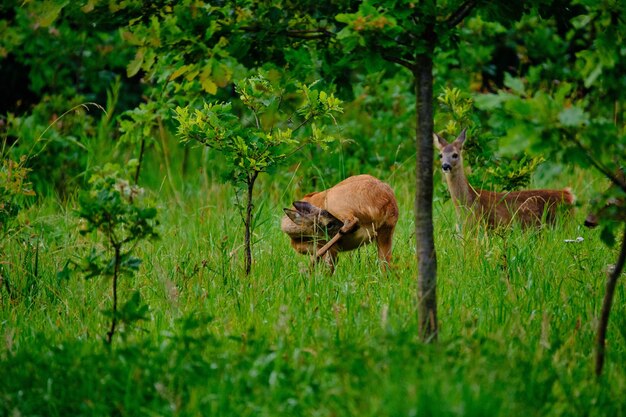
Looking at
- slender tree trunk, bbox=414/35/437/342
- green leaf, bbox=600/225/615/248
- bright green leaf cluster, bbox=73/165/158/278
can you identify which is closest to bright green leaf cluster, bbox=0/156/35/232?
bright green leaf cluster, bbox=73/165/158/278

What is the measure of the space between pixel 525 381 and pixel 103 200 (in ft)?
6.62

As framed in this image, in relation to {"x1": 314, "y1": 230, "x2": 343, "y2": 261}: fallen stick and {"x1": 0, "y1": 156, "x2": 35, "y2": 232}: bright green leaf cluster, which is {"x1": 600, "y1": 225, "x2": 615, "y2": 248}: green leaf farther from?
{"x1": 0, "y1": 156, "x2": 35, "y2": 232}: bright green leaf cluster

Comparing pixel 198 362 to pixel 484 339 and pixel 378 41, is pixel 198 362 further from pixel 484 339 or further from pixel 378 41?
pixel 378 41

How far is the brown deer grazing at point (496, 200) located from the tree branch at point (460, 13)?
9.61 ft

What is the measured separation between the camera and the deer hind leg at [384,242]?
222 inches

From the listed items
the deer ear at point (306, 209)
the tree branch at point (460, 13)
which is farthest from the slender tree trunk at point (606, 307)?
the deer ear at point (306, 209)

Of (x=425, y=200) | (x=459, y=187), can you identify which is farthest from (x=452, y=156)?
(x=425, y=200)

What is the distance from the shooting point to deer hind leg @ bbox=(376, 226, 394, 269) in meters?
5.65

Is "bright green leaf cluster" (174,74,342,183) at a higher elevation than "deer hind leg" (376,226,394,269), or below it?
higher

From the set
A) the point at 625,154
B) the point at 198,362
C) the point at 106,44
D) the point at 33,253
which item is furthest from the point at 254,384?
the point at 106,44

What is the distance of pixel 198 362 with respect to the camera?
3748 mm

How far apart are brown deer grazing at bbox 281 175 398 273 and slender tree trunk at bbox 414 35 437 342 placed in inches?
50.8

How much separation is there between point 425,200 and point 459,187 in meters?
3.65

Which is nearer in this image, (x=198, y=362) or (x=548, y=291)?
(x=198, y=362)
